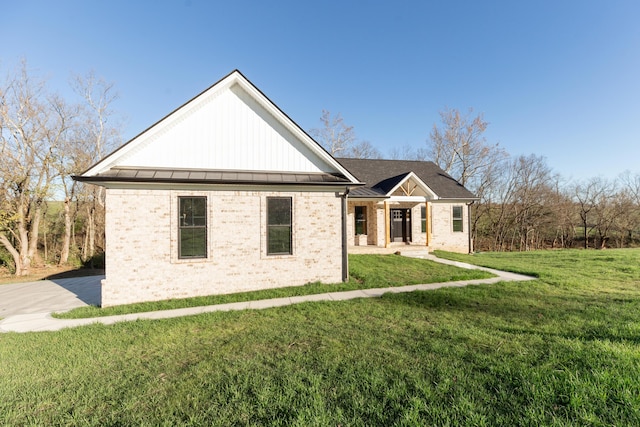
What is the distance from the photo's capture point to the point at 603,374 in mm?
2887

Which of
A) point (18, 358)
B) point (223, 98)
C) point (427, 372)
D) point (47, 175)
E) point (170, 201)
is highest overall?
point (223, 98)

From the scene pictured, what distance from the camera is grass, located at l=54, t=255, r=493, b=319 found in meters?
6.57

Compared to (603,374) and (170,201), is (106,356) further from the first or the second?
(603,374)

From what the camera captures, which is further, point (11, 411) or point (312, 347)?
point (312, 347)

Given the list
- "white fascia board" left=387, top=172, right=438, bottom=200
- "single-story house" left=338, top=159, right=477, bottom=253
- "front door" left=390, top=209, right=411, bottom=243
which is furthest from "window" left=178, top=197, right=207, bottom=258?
"front door" left=390, top=209, right=411, bottom=243

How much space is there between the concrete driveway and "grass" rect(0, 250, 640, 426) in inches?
91.8

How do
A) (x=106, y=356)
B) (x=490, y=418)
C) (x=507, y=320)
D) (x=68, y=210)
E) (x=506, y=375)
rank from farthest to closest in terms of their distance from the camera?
(x=68, y=210) < (x=507, y=320) < (x=106, y=356) < (x=506, y=375) < (x=490, y=418)

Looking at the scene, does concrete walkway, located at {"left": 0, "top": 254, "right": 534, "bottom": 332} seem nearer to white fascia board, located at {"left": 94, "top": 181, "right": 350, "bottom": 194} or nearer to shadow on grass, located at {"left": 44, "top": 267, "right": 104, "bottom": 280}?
white fascia board, located at {"left": 94, "top": 181, "right": 350, "bottom": 194}

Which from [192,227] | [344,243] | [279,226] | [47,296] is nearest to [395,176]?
[344,243]

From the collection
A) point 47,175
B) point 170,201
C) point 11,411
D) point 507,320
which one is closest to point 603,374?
point 507,320

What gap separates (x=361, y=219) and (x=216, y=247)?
9.64 m

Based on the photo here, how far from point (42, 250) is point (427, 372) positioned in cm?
2386

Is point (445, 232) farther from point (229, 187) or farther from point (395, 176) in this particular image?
point (229, 187)

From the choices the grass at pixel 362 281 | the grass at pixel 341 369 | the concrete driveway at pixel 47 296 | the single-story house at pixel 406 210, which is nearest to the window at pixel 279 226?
the grass at pixel 362 281
